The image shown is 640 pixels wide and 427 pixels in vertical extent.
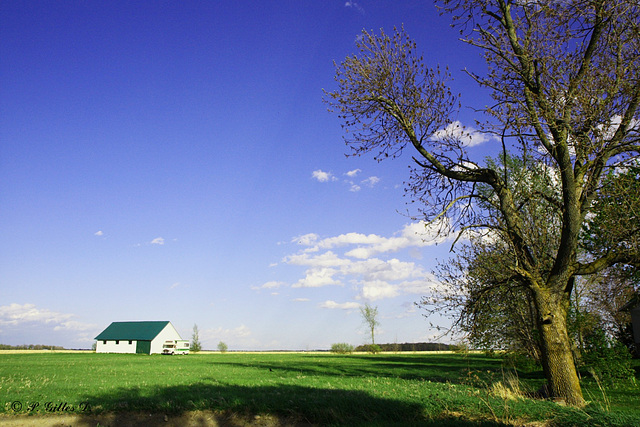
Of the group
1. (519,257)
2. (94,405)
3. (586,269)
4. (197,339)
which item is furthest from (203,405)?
(197,339)

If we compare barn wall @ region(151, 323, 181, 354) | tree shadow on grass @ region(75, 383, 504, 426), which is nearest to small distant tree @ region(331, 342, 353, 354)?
barn wall @ region(151, 323, 181, 354)

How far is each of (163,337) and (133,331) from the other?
641cm

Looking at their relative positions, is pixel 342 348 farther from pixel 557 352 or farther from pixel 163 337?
pixel 557 352

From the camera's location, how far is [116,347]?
3194 inches

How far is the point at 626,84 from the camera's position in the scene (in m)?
9.48

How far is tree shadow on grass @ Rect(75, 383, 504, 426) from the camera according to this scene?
9.88m

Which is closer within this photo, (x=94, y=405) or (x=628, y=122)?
(x=628, y=122)

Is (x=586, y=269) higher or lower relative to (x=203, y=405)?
higher

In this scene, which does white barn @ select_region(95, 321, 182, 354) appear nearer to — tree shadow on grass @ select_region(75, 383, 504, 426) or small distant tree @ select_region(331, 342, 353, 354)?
small distant tree @ select_region(331, 342, 353, 354)

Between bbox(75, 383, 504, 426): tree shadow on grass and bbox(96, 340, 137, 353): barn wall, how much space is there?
75702 millimetres

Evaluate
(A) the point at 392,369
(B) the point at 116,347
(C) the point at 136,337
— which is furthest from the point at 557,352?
(B) the point at 116,347

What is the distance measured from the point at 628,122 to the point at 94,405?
15787 mm

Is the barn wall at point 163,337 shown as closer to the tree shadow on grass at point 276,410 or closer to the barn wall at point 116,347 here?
the barn wall at point 116,347

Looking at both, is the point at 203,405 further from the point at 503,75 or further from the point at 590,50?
the point at 590,50
